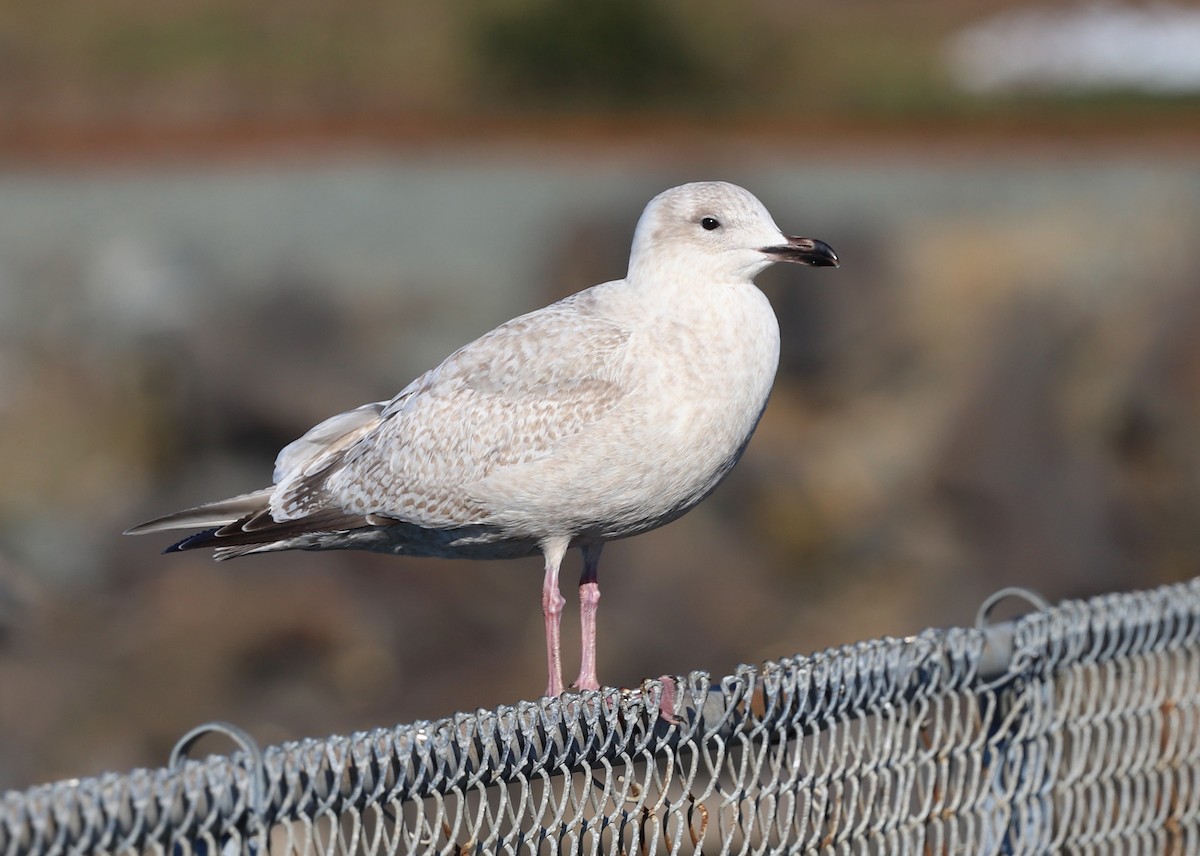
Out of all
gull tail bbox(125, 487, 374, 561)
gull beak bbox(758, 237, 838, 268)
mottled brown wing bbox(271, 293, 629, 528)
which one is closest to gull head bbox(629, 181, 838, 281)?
gull beak bbox(758, 237, 838, 268)

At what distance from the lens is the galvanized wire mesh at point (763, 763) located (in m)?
2.29

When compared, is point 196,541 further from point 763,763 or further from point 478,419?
point 763,763

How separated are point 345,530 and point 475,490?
0.41 meters

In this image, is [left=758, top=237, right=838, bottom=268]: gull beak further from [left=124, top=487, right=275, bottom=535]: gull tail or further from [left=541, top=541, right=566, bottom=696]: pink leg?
[left=124, top=487, right=275, bottom=535]: gull tail

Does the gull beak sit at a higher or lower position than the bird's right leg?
higher

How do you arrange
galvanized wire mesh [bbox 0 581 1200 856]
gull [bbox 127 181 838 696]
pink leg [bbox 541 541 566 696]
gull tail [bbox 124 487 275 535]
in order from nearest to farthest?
1. galvanized wire mesh [bbox 0 581 1200 856]
2. gull [bbox 127 181 838 696]
3. gull tail [bbox 124 487 275 535]
4. pink leg [bbox 541 541 566 696]

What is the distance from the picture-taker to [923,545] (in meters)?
10.2

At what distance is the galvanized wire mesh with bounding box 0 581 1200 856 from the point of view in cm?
229

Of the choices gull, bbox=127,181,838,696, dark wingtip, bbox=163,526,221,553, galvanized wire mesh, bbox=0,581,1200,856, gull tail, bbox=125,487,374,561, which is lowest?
galvanized wire mesh, bbox=0,581,1200,856

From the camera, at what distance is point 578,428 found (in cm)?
385

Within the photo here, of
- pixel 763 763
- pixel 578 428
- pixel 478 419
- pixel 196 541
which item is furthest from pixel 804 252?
pixel 196 541

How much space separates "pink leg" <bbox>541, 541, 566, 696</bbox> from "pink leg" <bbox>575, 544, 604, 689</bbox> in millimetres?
60

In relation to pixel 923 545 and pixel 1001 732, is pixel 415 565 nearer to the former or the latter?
pixel 923 545

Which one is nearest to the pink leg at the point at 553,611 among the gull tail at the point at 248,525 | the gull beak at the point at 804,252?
the gull tail at the point at 248,525
